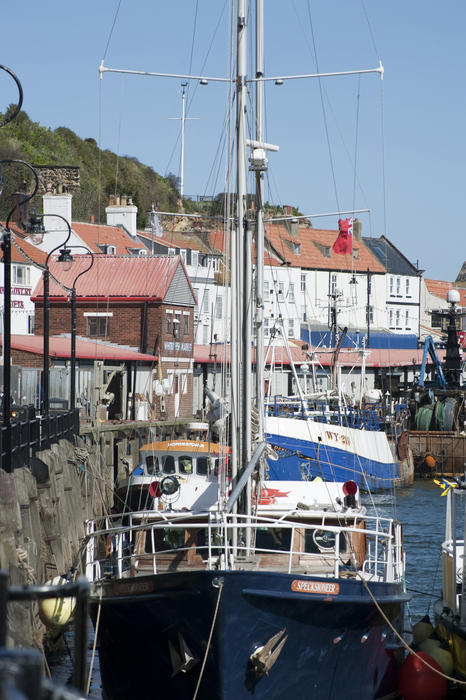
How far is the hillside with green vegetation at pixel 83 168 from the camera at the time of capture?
84.6 meters

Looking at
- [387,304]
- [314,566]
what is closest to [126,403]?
[314,566]

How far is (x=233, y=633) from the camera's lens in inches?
496

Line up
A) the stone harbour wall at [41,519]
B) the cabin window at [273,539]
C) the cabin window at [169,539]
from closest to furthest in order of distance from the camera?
1. the stone harbour wall at [41,519]
2. the cabin window at [273,539]
3. the cabin window at [169,539]

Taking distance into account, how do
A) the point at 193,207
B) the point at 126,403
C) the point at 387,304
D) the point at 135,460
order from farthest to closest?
1. the point at 193,207
2. the point at 387,304
3. the point at 126,403
4. the point at 135,460

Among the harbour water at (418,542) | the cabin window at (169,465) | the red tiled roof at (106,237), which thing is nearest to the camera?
the harbour water at (418,542)

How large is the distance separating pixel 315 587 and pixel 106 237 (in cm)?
5722

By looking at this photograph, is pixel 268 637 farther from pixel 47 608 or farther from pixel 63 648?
pixel 63 648

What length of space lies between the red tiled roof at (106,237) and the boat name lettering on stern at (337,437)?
2919 cm

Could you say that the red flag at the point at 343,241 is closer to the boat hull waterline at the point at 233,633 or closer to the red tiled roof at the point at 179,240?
the red tiled roof at the point at 179,240

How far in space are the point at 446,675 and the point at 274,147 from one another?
976cm

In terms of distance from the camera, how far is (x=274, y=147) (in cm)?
1909

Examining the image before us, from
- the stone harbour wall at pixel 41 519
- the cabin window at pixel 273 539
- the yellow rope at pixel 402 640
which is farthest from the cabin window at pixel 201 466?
the yellow rope at pixel 402 640

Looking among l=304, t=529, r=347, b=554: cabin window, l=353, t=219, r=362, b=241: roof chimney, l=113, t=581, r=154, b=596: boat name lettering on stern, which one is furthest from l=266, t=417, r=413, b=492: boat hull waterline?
l=353, t=219, r=362, b=241: roof chimney

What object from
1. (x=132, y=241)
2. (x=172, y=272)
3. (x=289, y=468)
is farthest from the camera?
(x=132, y=241)
